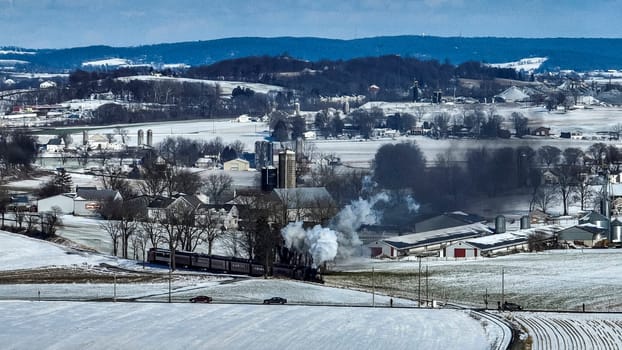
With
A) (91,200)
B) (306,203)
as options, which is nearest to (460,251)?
(306,203)

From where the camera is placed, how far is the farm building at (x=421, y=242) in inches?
1770

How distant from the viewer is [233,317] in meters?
31.7

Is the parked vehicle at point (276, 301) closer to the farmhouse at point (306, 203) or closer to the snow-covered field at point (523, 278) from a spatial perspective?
the snow-covered field at point (523, 278)

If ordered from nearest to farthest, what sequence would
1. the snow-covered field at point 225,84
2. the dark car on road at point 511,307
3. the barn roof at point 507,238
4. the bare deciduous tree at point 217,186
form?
the dark car on road at point 511,307 → the barn roof at point 507,238 → the bare deciduous tree at point 217,186 → the snow-covered field at point 225,84

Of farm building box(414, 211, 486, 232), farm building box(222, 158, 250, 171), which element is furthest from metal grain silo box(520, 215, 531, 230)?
farm building box(222, 158, 250, 171)

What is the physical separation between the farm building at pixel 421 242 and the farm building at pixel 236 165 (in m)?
27.6

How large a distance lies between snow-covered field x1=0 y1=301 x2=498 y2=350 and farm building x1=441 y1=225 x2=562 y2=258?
12.6m

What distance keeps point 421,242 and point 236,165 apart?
30.2 meters

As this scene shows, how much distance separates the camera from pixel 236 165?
75.4 m

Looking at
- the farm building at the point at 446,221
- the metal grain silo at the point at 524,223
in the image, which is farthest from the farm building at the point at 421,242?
the metal grain silo at the point at 524,223

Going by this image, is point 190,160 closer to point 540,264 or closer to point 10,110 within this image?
point 540,264

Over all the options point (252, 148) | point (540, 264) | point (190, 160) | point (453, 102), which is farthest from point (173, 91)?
point (540, 264)

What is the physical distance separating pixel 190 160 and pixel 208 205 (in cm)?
2435

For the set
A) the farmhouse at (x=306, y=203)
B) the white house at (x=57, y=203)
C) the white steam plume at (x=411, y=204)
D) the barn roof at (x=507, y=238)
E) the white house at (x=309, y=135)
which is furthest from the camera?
the white house at (x=309, y=135)
